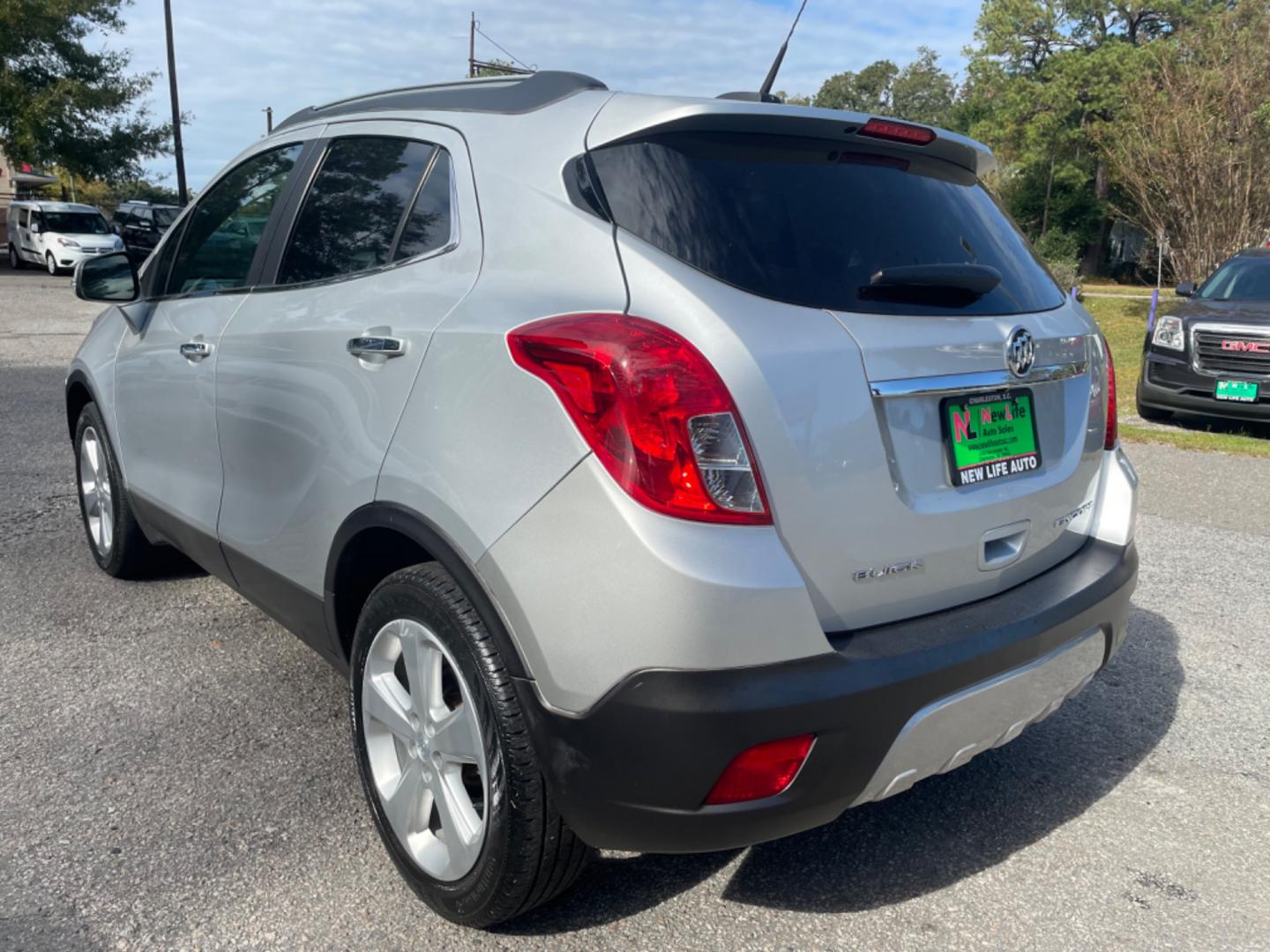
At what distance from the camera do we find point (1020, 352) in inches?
94.1

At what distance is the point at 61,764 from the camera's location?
119 inches

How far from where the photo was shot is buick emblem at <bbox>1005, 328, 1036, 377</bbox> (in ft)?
7.75

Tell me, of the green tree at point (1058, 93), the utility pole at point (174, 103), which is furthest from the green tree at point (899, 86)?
the utility pole at point (174, 103)

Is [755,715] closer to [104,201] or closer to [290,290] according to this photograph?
[290,290]

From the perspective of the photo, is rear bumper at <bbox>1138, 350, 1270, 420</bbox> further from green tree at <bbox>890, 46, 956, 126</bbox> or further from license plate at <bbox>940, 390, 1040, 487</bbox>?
green tree at <bbox>890, 46, 956, 126</bbox>

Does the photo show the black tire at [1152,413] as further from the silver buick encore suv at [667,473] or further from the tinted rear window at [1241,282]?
the silver buick encore suv at [667,473]

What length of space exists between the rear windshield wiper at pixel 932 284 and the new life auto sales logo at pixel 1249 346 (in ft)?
25.6

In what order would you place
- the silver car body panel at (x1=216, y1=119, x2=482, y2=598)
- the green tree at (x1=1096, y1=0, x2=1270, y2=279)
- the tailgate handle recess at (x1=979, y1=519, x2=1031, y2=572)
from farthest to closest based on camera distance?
the green tree at (x1=1096, y1=0, x2=1270, y2=279)
the silver car body panel at (x1=216, y1=119, x2=482, y2=598)
the tailgate handle recess at (x1=979, y1=519, x2=1031, y2=572)

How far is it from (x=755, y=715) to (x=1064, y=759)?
69.2 inches

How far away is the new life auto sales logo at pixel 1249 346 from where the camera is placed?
8.88 meters

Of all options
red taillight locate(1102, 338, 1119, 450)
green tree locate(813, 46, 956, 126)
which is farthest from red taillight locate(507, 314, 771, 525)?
green tree locate(813, 46, 956, 126)

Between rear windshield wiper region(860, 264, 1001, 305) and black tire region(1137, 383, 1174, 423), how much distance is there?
334 inches

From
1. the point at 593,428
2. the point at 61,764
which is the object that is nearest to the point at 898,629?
the point at 593,428

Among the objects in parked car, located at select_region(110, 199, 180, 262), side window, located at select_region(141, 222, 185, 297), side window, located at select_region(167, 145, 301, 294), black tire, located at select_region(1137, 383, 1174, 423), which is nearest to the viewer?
side window, located at select_region(167, 145, 301, 294)
